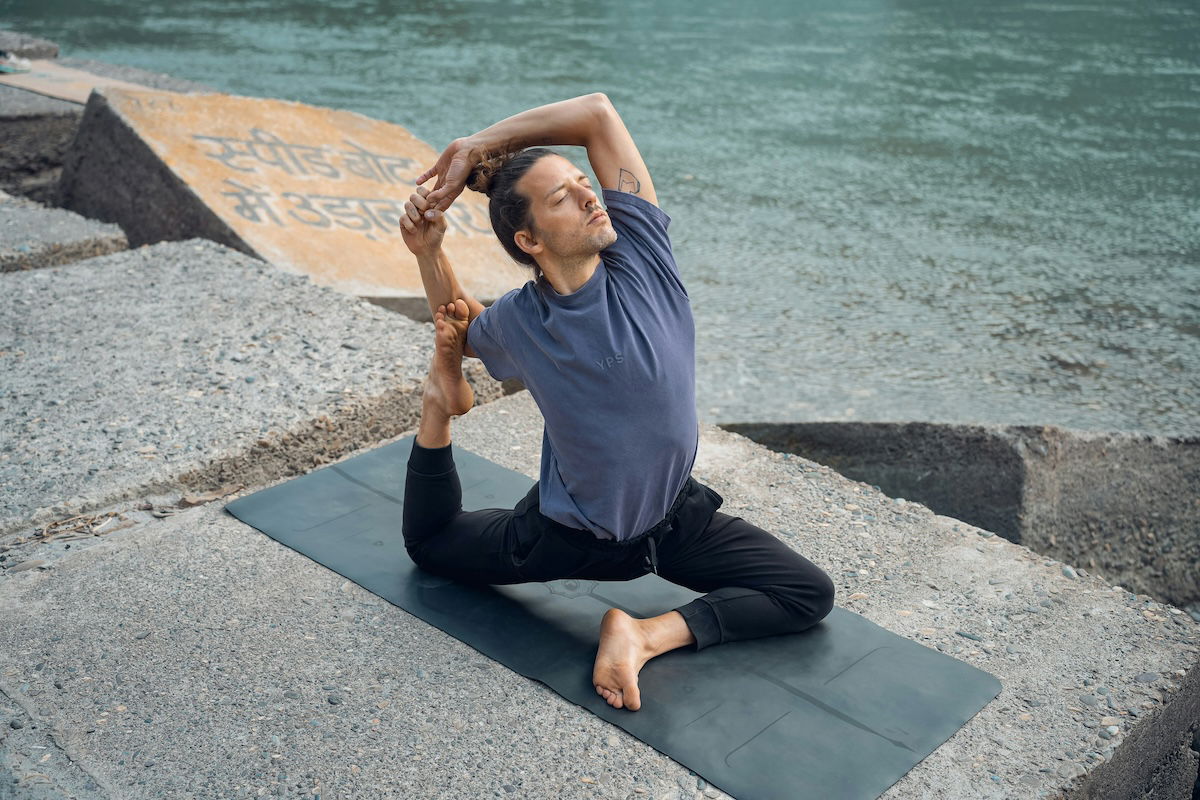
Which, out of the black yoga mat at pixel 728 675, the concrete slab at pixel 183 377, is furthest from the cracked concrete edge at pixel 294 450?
the black yoga mat at pixel 728 675

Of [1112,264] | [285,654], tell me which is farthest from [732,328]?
[285,654]

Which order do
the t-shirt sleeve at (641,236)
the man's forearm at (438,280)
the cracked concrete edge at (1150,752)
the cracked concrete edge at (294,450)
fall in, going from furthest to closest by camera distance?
the cracked concrete edge at (294,450), the man's forearm at (438,280), the t-shirt sleeve at (641,236), the cracked concrete edge at (1150,752)

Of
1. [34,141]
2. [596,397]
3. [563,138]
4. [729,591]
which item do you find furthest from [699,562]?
[34,141]

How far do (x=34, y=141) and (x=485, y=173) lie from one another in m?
4.62

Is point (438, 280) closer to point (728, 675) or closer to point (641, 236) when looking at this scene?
point (641, 236)

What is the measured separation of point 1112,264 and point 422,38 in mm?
6300

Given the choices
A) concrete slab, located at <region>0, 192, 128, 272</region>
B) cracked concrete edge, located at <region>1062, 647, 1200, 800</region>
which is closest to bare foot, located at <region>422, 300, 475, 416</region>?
cracked concrete edge, located at <region>1062, 647, 1200, 800</region>

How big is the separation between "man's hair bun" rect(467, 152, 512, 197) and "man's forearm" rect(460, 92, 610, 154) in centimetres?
3

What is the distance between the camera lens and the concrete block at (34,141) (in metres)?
5.66

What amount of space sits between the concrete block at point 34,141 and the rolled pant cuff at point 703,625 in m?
4.70

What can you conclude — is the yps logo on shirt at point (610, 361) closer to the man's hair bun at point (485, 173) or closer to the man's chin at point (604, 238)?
the man's chin at point (604, 238)

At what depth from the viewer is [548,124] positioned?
7.18 feet

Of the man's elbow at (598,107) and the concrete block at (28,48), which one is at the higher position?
the man's elbow at (598,107)

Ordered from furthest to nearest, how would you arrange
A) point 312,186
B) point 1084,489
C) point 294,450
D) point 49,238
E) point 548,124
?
point 312,186, point 49,238, point 1084,489, point 294,450, point 548,124
